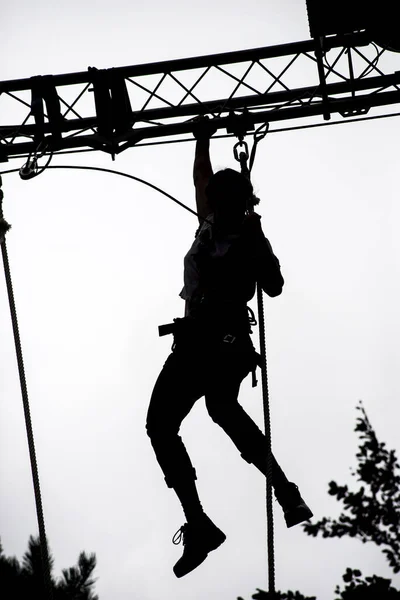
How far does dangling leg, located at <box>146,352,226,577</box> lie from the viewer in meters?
4.72

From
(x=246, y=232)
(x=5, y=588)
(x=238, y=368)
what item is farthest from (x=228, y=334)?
(x=5, y=588)

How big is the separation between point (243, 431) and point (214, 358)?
0.38m

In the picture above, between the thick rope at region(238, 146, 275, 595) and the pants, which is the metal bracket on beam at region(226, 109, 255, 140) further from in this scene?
the pants

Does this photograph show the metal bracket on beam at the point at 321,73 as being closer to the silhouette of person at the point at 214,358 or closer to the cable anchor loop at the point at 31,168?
the silhouette of person at the point at 214,358

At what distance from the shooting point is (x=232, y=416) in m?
4.73

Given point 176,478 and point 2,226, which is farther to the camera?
point 2,226

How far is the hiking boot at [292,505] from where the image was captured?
15.3 feet

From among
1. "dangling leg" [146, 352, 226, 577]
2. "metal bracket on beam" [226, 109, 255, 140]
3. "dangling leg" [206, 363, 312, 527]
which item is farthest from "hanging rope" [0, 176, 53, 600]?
"metal bracket on beam" [226, 109, 255, 140]

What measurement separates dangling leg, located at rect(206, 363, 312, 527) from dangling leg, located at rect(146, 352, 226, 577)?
0.11m

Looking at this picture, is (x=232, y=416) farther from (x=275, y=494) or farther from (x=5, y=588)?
(x=5, y=588)

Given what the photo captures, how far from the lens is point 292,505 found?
470cm

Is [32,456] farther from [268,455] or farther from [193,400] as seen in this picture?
[268,455]

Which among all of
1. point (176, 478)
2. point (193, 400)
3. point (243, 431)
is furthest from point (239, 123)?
point (176, 478)

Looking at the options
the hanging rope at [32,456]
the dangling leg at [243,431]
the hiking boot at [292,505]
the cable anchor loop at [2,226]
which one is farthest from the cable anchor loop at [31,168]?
the hiking boot at [292,505]
